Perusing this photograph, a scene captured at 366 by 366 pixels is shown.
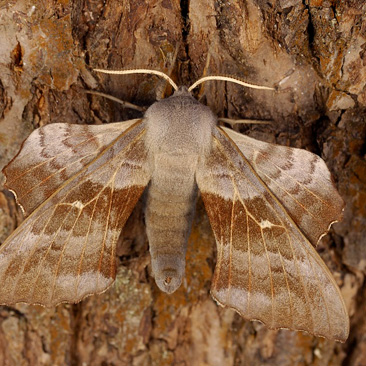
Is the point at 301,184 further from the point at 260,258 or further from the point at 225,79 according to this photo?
the point at 225,79

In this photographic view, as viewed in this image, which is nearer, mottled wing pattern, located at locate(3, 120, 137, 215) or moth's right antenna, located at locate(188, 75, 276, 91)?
mottled wing pattern, located at locate(3, 120, 137, 215)

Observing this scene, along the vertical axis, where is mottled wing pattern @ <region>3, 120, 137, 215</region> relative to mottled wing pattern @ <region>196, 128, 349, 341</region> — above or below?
above

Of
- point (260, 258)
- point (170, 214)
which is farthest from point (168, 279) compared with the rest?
point (260, 258)

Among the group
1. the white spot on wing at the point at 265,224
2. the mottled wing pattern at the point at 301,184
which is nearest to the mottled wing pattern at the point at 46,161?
the mottled wing pattern at the point at 301,184

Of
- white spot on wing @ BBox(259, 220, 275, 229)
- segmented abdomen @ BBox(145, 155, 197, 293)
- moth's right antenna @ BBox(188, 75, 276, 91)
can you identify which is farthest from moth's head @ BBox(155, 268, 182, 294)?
moth's right antenna @ BBox(188, 75, 276, 91)

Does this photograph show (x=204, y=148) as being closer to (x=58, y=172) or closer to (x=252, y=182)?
(x=252, y=182)

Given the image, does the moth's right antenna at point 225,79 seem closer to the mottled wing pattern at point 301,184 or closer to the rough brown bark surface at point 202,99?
the rough brown bark surface at point 202,99

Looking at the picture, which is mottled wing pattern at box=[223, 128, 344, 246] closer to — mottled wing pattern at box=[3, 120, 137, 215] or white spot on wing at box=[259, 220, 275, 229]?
white spot on wing at box=[259, 220, 275, 229]

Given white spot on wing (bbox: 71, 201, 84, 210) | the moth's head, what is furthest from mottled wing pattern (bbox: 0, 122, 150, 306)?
the moth's head

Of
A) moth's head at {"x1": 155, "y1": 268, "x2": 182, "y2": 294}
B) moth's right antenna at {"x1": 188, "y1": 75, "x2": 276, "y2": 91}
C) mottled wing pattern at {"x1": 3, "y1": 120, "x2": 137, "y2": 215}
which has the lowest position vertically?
moth's head at {"x1": 155, "y1": 268, "x2": 182, "y2": 294}
